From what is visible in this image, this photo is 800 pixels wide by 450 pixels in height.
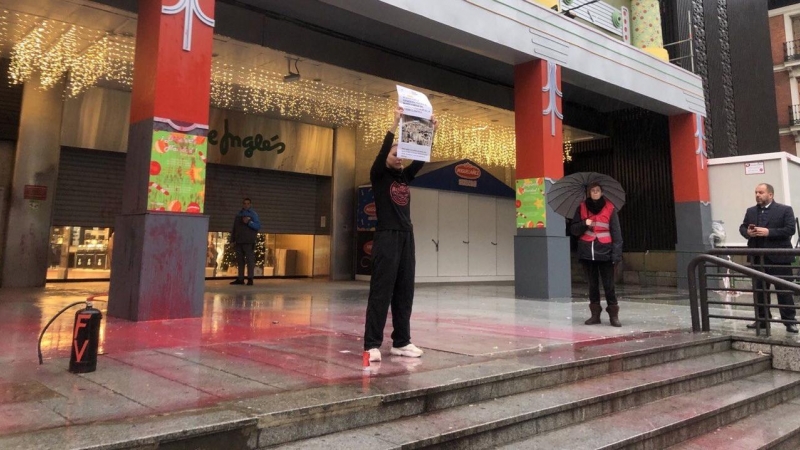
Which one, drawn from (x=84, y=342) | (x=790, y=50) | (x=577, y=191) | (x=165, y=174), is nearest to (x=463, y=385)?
(x=84, y=342)

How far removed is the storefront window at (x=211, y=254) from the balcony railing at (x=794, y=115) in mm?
25431

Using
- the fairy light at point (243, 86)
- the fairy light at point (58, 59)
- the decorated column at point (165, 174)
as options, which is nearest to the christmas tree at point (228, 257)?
the fairy light at point (243, 86)

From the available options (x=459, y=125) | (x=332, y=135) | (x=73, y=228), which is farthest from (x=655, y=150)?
(x=73, y=228)

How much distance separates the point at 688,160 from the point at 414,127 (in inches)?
454

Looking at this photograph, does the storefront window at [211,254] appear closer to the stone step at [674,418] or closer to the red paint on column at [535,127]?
the red paint on column at [535,127]

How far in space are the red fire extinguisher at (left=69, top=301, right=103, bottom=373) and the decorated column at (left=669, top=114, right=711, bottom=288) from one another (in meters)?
12.7

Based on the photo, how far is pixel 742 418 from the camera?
4.20 m

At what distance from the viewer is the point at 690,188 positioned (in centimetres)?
1267

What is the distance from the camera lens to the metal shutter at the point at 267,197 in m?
12.5

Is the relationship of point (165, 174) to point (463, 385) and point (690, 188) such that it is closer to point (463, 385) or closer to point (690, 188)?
point (463, 385)

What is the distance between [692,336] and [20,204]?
36.6 feet

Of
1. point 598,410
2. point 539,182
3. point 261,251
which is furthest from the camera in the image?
point 261,251

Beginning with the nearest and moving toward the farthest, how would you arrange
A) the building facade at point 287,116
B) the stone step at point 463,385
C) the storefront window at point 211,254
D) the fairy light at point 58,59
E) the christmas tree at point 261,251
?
the stone step at point 463,385
the building facade at point 287,116
the fairy light at point 58,59
the storefront window at point 211,254
the christmas tree at point 261,251

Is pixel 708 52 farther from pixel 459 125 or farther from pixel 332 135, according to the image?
pixel 332 135
